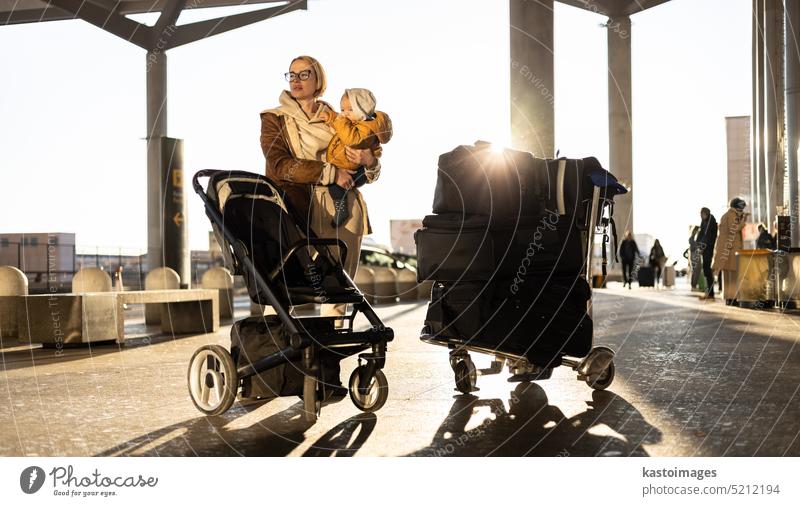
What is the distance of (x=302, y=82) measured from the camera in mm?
4148

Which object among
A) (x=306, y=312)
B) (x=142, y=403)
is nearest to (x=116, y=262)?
(x=306, y=312)

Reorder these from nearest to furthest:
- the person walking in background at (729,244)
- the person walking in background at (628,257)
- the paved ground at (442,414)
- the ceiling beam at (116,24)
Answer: the paved ground at (442,414)
the person walking in background at (729,244)
the ceiling beam at (116,24)
the person walking in background at (628,257)

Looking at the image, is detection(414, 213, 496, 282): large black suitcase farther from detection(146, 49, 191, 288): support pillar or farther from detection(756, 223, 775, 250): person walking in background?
detection(756, 223, 775, 250): person walking in background

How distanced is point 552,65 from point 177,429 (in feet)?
57.4

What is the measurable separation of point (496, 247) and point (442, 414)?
929mm

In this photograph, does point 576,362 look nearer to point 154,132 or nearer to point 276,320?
point 276,320

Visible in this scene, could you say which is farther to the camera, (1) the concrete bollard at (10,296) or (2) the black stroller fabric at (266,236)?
(1) the concrete bollard at (10,296)

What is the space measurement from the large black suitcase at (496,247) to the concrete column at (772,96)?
2120cm

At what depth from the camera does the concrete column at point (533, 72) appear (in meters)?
18.5

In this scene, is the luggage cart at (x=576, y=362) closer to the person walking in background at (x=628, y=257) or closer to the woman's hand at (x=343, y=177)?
the woman's hand at (x=343, y=177)

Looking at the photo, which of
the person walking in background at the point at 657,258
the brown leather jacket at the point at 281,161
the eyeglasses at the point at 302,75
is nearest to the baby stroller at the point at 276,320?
the brown leather jacket at the point at 281,161
